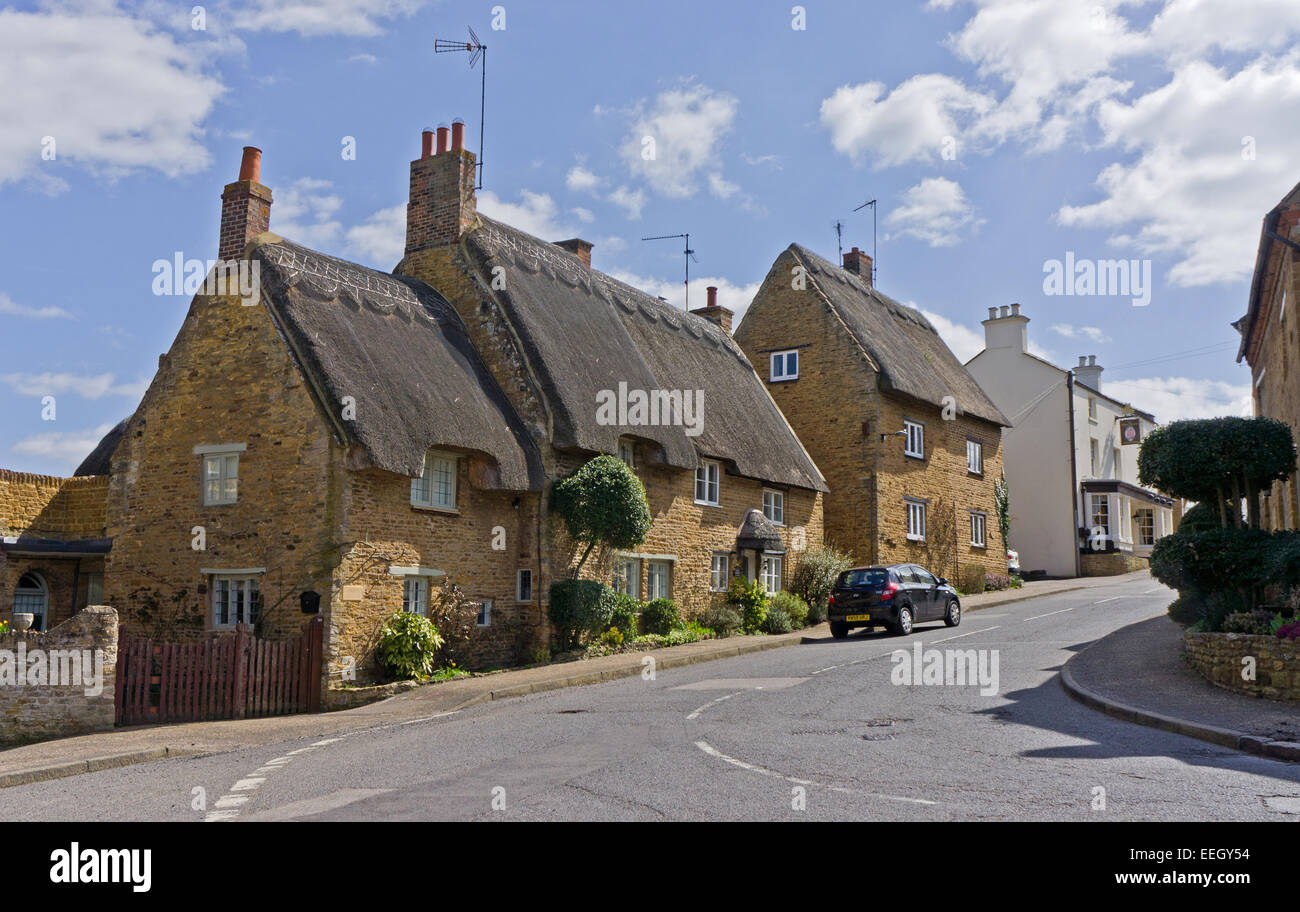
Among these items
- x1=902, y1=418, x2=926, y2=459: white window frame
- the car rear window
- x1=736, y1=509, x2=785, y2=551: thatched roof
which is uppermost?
x1=902, y1=418, x2=926, y2=459: white window frame

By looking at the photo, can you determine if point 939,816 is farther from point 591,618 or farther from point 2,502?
point 2,502

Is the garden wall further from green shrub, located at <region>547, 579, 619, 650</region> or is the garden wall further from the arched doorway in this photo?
the arched doorway

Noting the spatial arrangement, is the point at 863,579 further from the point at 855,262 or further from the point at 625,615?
the point at 855,262

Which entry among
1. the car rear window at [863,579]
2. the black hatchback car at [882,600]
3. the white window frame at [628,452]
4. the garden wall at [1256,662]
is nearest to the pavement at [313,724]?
the black hatchback car at [882,600]

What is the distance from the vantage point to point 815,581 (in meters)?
27.2

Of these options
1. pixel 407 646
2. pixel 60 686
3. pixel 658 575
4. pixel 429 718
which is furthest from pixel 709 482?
pixel 60 686

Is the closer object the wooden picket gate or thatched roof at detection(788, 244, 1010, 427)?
the wooden picket gate

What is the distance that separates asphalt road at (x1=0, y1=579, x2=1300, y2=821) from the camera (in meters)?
7.32

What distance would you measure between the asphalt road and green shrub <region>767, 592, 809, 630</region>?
10.2 metres

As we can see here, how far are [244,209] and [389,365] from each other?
431cm

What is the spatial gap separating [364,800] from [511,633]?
11977 mm

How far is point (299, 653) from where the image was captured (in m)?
16.2

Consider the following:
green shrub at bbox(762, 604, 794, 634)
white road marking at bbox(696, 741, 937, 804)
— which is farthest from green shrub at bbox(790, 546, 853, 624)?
white road marking at bbox(696, 741, 937, 804)

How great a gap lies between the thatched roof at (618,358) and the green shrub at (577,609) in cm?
267
